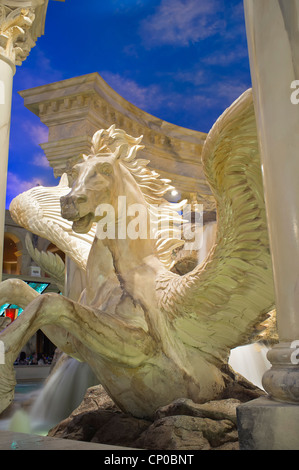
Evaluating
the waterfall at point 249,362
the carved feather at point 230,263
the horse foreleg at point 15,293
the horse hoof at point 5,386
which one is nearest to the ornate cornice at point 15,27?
the horse foreleg at point 15,293

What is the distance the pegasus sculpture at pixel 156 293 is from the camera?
2570 mm

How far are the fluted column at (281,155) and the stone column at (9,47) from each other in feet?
9.17

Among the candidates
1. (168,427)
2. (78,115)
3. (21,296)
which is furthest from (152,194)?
(78,115)

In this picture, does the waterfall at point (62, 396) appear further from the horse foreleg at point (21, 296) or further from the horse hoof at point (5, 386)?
the horse hoof at point (5, 386)

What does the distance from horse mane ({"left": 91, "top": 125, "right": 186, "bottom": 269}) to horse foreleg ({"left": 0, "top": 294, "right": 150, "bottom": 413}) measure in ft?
3.01

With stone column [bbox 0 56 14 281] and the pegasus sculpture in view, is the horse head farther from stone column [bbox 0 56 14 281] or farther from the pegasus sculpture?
stone column [bbox 0 56 14 281]

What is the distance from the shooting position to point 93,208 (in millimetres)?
3260

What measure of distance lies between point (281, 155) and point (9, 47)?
12.1 feet

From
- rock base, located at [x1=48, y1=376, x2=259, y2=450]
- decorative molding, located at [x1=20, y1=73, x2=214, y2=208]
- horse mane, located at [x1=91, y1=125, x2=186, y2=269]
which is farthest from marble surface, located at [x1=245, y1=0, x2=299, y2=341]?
decorative molding, located at [x1=20, y1=73, x2=214, y2=208]

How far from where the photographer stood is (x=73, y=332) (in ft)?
9.06

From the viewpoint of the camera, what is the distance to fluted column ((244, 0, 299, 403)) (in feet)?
6.52

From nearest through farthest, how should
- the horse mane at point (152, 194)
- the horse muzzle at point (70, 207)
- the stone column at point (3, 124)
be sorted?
1. the horse muzzle at point (70, 207)
2. the horse mane at point (152, 194)
3. the stone column at point (3, 124)
